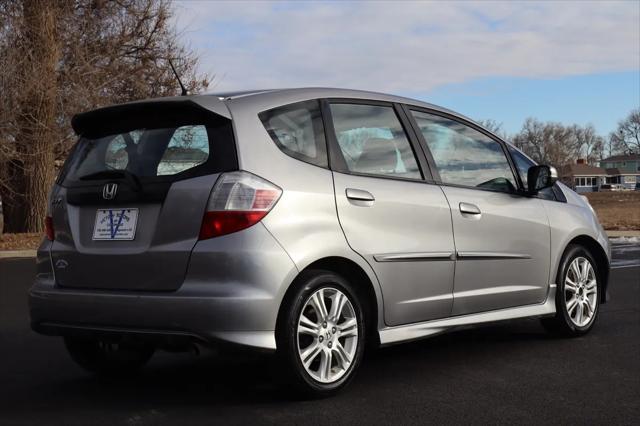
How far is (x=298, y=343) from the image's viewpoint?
474cm

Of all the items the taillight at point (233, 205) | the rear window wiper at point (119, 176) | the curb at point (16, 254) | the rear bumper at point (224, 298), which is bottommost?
the curb at point (16, 254)

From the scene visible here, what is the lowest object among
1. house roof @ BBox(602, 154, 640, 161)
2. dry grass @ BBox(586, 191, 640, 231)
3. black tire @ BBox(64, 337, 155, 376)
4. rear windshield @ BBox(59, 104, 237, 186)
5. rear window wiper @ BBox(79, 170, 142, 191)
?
dry grass @ BBox(586, 191, 640, 231)

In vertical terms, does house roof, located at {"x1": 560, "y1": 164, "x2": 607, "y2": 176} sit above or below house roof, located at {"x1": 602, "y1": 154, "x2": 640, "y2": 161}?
below

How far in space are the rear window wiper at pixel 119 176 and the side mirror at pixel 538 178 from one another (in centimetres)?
300

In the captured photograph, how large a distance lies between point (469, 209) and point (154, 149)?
215 cm

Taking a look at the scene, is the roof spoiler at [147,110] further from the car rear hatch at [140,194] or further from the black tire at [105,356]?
the black tire at [105,356]

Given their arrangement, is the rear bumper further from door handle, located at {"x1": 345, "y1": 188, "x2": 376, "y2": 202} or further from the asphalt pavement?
door handle, located at {"x1": 345, "y1": 188, "x2": 376, "y2": 202}

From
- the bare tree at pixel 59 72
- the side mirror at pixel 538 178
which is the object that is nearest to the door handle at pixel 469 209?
the side mirror at pixel 538 178

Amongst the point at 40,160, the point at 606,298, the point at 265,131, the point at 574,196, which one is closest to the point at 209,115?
the point at 265,131

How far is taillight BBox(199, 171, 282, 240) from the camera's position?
4.59 metres

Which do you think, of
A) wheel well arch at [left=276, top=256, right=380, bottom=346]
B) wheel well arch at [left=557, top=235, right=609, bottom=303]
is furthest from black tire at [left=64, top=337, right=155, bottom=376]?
wheel well arch at [left=557, top=235, right=609, bottom=303]

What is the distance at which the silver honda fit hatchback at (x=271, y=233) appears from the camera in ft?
15.1

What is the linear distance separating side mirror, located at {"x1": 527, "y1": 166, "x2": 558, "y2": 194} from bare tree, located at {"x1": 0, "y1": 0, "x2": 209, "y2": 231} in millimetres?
16639

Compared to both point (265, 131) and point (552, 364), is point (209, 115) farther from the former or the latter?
point (552, 364)
